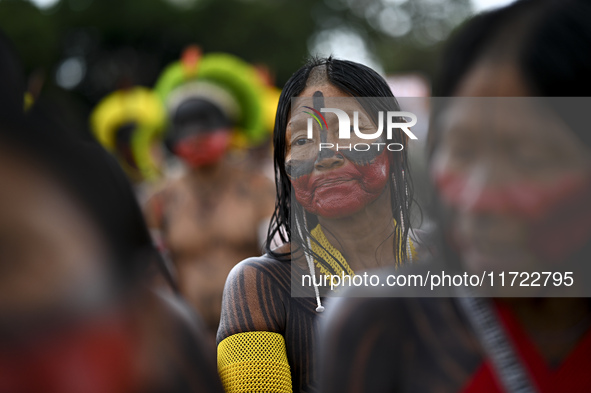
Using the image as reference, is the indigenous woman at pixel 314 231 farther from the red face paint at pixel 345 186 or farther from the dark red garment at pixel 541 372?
the dark red garment at pixel 541 372

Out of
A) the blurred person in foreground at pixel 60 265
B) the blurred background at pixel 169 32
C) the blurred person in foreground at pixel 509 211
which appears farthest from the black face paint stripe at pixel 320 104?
the blurred background at pixel 169 32

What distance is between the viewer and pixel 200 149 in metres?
5.46

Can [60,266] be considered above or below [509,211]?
below

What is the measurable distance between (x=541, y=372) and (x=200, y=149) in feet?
14.7

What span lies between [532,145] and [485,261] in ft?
0.68

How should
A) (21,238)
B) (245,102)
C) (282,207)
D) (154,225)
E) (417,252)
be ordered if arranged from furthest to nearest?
(245,102)
(154,225)
(282,207)
(417,252)
(21,238)

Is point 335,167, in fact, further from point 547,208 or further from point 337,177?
point 547,208

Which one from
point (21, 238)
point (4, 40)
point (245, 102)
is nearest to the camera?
point (21, 238)

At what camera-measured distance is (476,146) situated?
3.85ft

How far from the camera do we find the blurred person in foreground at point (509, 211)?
3.76 feet

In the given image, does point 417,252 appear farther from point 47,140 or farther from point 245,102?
point 245,102

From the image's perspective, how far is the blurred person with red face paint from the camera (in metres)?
5.15

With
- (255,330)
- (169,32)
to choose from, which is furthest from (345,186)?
(169,32)

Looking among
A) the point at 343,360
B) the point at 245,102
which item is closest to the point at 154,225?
the point at 245,102
